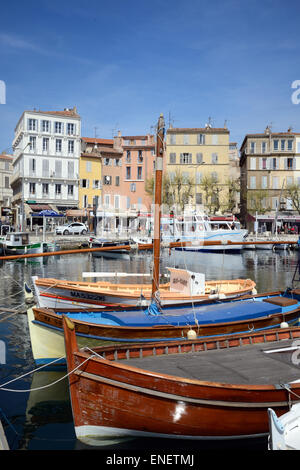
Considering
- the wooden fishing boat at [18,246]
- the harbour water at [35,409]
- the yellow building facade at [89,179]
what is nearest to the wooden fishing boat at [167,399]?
the harbour water at [35,409]

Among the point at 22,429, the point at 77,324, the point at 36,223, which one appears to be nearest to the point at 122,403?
the point at 22,429

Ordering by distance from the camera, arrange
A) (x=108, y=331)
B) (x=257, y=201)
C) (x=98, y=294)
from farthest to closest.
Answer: (x=257, y=201) → (x=98, y=294) → (x=108, y=331)

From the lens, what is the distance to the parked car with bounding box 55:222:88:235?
56531mm

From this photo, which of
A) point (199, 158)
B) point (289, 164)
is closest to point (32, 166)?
point (199, 158)

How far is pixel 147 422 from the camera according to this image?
299 inches

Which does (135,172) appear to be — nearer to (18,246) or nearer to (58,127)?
(58,127)

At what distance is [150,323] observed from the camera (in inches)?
456

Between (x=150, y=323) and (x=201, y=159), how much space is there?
62328 mm

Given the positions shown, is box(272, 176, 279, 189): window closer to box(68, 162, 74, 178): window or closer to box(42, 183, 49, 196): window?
box(68, 162, 74, 178): window

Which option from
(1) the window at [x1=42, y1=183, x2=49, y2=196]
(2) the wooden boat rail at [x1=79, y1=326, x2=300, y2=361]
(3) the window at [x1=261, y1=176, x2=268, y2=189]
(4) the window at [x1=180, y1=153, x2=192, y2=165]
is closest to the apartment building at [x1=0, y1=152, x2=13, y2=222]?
(1) the window at [x1=42, y1=183, x2=49, y2=196]

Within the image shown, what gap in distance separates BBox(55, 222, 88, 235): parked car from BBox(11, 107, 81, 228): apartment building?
8042mm

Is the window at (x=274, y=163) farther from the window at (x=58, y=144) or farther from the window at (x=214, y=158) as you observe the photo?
the window at (x=58, y=144)
